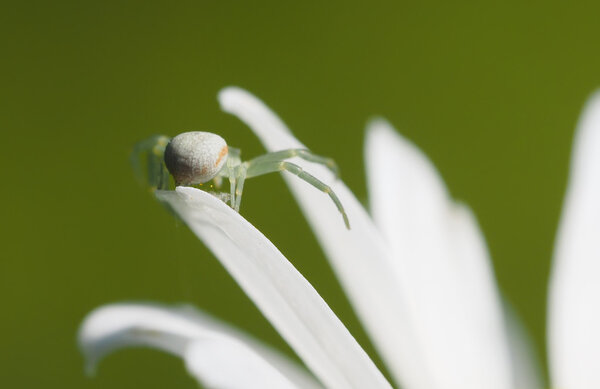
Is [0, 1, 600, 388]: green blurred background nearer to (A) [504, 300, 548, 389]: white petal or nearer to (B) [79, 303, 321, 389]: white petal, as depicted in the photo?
(A) [504, 300, 548, 389]: white petal

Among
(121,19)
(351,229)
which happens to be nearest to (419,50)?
(121,19)

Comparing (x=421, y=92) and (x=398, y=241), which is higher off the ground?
(x=421, y=92)

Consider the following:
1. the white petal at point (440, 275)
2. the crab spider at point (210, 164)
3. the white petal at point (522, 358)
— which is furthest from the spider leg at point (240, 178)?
the white petal at point (522, 358)

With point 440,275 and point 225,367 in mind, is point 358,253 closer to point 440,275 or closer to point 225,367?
point 440,275

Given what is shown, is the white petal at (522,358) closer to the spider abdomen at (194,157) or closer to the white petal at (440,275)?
the white petal at (440,275)

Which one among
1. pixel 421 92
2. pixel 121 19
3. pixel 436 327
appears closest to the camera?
pixel 436 327

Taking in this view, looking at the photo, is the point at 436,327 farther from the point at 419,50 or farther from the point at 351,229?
the point at 419,50

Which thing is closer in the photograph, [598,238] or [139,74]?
[598,238]
